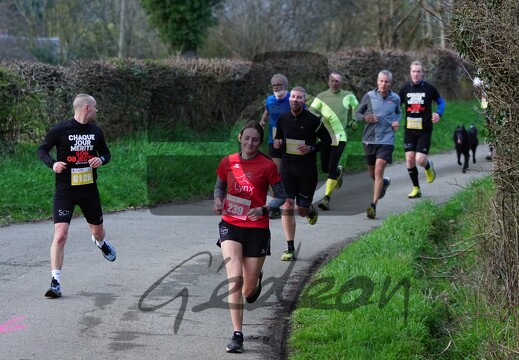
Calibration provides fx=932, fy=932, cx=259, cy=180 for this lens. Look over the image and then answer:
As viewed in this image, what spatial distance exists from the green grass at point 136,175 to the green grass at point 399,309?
4.38m

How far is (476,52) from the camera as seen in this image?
7.52 meters

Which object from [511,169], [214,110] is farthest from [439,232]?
[214,110]

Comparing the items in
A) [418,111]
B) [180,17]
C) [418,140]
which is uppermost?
[180,17]

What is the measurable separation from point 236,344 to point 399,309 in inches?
60.8

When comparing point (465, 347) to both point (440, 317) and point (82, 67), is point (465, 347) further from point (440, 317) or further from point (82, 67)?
point (82, 67)

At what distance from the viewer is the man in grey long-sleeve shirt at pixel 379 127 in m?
13.6

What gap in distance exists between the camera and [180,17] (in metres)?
29.2

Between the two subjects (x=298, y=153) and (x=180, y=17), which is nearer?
(x=298, y=153)

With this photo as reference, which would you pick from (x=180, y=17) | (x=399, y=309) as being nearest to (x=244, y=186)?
(x=399, y=309)

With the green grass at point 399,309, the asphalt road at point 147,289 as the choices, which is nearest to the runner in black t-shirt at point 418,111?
the asphalt road at point 147,289

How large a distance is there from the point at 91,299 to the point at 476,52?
13.1 ft

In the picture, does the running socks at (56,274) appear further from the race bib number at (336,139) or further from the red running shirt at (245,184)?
the race bib number at (336,139)

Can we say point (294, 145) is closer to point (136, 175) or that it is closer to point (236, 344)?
point (236, 344)

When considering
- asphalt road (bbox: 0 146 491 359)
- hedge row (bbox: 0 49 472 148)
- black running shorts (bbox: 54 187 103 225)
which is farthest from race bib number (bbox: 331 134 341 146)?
black running shorts (bbox: 54 187 103 225)
